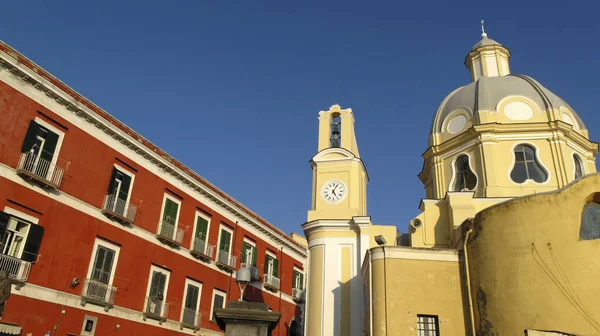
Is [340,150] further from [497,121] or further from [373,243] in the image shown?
[497,121]

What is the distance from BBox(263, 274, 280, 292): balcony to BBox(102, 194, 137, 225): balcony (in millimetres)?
10523

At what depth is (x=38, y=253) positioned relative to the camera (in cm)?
1599

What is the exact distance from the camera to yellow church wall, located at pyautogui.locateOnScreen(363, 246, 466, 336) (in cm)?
1691

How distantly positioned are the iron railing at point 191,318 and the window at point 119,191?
5.64 metres

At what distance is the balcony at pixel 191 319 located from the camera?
2172 cm

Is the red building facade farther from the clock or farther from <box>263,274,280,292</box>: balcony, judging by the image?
the clock

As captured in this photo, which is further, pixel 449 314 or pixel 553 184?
pixel 553 184

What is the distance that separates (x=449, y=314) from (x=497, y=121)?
466 inches

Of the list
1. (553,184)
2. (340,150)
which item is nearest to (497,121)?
(553,184)

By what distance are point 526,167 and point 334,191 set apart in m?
9.42

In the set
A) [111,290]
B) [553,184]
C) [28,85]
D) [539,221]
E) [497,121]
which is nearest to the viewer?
[539,221]

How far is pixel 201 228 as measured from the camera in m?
24.3

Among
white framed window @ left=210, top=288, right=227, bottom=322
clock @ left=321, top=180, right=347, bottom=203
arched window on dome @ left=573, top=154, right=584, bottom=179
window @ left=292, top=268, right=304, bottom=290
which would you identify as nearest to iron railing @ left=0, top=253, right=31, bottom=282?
white framed window @ left=210, top=288, right=227, bottom=322

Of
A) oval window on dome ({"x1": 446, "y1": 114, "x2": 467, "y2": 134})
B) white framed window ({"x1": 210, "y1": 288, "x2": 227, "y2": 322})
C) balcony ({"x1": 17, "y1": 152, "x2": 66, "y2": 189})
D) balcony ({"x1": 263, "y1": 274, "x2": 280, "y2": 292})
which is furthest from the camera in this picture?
balcony ({"x1": 263, "y1": 274, "x2": 280, "y2": 292})
